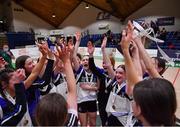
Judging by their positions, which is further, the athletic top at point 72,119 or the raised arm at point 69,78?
the raised arm at point 69,78

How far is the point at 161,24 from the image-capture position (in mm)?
20938

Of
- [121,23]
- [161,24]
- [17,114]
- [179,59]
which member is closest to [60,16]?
[121,23]

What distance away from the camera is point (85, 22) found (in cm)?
2681

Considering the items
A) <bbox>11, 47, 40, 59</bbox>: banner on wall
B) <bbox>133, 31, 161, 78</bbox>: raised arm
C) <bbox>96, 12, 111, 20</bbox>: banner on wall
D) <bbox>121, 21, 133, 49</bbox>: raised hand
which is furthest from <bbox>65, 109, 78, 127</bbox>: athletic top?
<bbox>96, 12, 111, 20</bbox>: banner on wall

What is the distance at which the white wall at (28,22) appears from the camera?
82.3 feet

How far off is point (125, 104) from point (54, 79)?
67.4 inches

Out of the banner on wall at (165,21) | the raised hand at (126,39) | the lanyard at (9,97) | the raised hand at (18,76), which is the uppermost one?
the banner on wall at (165,21)

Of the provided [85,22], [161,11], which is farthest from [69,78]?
[85,22]

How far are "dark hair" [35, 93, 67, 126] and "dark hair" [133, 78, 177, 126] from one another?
0.42m

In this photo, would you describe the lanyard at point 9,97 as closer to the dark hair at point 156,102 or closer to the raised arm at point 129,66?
the raised arm at point 129,66

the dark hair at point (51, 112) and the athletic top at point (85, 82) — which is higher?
the dark hair at point (51, 112)

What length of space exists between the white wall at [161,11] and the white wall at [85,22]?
2.68m

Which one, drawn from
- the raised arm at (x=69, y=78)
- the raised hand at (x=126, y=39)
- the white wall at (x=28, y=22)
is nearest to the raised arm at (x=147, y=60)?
the raised hand at (x=126, y=39)

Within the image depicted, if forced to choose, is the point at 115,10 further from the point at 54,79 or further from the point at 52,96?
the point at 52,96
